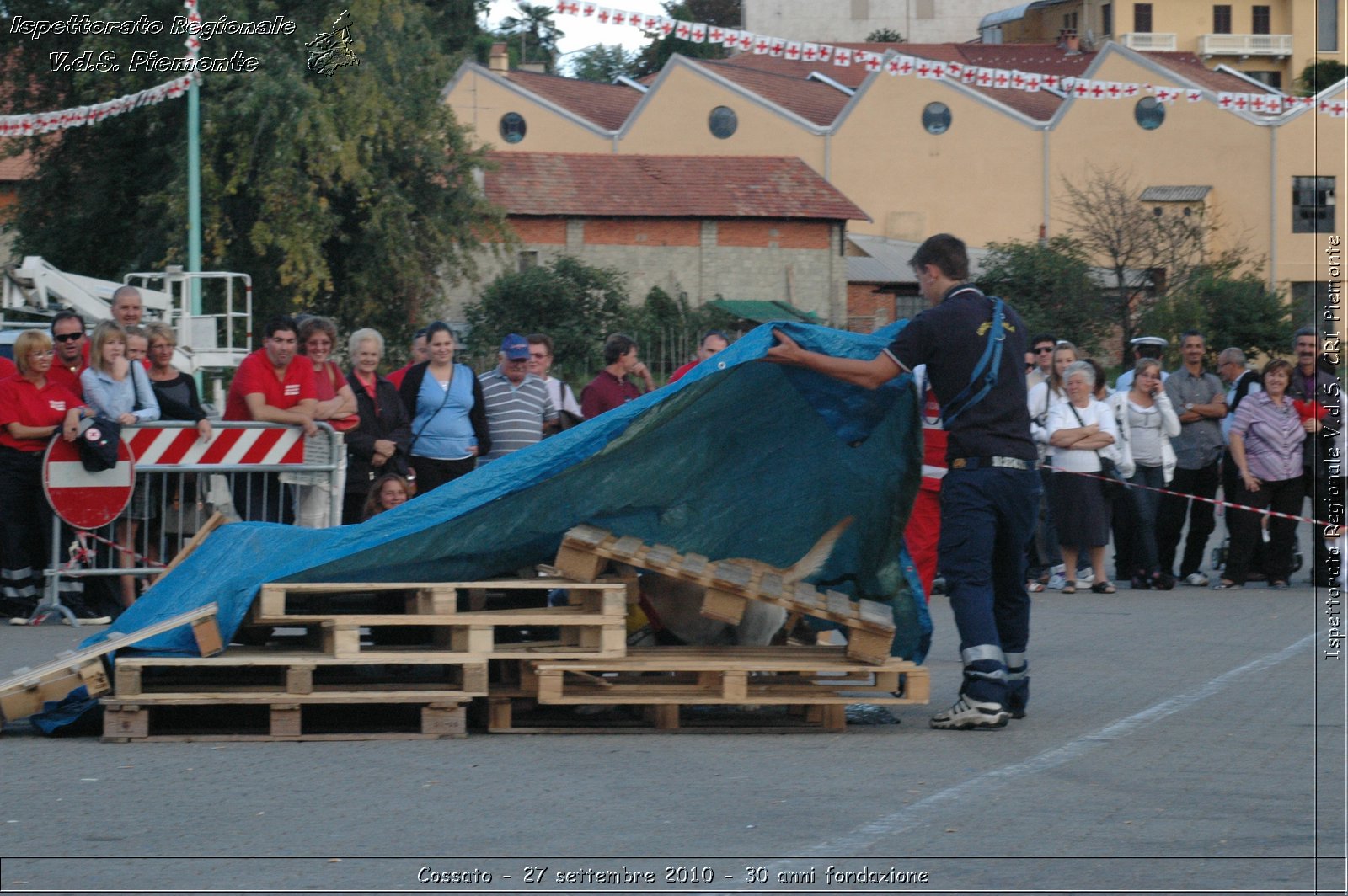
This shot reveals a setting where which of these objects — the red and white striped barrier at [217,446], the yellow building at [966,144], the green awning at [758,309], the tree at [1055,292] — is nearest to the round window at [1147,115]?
the yellow building at [966,144]

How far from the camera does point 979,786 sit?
6.38 metres

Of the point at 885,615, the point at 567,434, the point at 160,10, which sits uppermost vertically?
the point at 160,10

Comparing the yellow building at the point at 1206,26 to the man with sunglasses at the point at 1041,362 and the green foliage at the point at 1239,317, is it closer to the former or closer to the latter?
the green foliage at the point at 1239,317

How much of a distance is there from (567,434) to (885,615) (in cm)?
173

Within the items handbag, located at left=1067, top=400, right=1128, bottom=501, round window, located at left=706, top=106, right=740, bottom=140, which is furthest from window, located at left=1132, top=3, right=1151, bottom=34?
handbag, located at left=1067, top=400, right=1128, bottom=501

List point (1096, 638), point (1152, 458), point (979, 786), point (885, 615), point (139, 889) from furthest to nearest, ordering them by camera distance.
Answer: point (1152, 458), point (1096, 638), point (885, 615), point (979, 786), point (139, 889)

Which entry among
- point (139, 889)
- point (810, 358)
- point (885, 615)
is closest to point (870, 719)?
point (885, 615)

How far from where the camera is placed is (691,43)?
85438mm

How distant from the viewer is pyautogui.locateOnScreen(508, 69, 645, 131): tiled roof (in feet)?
199

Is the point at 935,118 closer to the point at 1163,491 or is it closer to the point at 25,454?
the point at 1163,491

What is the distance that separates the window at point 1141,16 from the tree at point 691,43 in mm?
21180

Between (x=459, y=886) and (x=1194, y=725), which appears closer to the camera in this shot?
(x=459, y=886)

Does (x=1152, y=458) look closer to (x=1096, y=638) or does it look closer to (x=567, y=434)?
(x=1096, y=638)

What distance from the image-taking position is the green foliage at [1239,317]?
3541 cm
